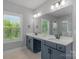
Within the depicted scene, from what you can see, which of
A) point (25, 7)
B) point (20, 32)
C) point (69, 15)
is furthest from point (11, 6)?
point (69, 15)

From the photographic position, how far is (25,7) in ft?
6.02

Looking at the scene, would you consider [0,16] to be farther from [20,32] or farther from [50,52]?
[20,32]

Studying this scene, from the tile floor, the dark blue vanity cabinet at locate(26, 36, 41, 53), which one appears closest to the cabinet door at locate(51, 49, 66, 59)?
the tile floor

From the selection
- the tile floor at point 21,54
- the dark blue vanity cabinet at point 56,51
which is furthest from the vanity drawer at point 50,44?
the tile floor at point 21,54

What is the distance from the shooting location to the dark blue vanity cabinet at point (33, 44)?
2.11 m

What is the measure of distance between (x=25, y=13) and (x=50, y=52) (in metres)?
1.32

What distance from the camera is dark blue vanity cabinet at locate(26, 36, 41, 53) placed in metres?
2.11

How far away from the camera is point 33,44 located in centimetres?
211

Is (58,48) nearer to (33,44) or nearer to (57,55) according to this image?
(57,55)

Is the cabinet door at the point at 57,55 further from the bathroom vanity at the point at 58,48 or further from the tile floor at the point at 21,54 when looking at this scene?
the tile floor at the point at 21,54

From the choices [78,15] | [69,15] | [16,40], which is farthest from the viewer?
[16,40]

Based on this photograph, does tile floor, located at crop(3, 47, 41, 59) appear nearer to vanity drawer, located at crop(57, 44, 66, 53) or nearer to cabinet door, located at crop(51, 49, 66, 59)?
cabinet door, located at crop(51, 49, 66, 59)

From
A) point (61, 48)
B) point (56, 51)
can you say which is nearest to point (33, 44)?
point (56, 51)

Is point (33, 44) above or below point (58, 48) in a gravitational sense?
below
